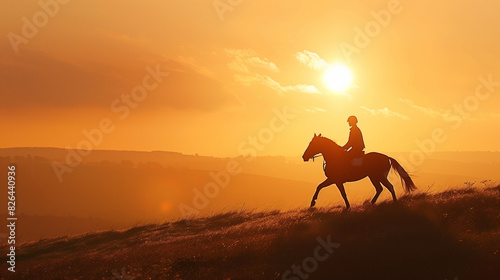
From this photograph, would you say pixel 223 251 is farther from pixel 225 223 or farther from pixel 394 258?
pixel 225 223

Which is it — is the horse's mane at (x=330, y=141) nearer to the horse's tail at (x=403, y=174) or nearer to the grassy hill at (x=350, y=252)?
the horse's tail at (x=403, y=174)

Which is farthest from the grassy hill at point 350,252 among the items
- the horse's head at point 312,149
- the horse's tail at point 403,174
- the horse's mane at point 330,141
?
the horse's mane at point 330,141

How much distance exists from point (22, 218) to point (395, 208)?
675 ft

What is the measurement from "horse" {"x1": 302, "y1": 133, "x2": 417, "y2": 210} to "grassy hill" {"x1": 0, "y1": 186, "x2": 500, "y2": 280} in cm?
92

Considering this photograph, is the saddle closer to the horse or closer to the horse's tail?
the horse

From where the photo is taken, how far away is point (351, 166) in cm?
1516

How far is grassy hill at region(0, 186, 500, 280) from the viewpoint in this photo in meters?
9.40

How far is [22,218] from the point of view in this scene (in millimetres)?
183125

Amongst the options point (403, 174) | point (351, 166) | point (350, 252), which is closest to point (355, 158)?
point (351, 166)

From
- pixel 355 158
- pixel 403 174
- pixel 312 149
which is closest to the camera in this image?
pixel 355 158

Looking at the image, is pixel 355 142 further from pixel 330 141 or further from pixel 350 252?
pixel 350 252

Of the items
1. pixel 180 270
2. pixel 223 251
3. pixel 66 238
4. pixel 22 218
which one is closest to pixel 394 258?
pixel 223 251

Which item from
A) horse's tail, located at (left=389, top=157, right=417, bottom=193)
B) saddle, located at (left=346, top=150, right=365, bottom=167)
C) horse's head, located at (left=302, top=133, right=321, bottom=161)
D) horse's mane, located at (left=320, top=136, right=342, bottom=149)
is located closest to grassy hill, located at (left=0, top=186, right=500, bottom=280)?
horse's tail, located at (left=389, top=157, right=417, bottom=193)

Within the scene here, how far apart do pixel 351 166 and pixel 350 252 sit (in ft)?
17.5
